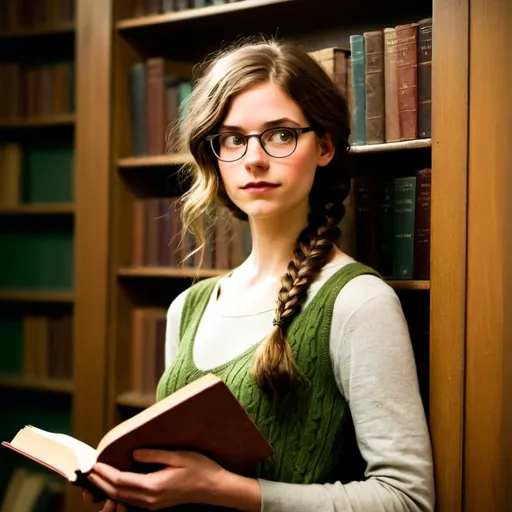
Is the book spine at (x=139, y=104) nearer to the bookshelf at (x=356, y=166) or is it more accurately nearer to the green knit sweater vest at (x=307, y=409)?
the bookshelf at (x=356, y=166)

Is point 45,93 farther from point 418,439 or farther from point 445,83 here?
point 418,439

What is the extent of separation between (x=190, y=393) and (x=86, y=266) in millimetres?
1172

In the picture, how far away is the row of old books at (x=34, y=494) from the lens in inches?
98.7

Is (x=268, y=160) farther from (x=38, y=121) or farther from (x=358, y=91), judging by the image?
(x=38, y=121)

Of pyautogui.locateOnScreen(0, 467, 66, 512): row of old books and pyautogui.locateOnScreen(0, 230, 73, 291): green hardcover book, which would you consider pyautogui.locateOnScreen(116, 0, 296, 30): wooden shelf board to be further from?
pyautogui.locateOnScreen(0, 467, 66, 512): row of old books

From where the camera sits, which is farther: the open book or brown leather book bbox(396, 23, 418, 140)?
brown leather book bbox(396, 23, 418, 140)

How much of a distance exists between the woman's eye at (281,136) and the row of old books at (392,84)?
1.22 feet

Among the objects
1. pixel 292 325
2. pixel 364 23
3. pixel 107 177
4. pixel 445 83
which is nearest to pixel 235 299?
pixel 292 325

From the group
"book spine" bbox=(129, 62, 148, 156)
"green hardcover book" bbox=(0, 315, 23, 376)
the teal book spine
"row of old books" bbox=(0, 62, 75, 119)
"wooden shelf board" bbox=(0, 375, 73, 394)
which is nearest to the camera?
the teal book spine

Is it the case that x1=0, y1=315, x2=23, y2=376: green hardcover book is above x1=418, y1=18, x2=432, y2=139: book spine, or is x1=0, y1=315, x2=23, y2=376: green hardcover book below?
below

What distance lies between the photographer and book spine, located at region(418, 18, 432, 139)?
61.2 inches

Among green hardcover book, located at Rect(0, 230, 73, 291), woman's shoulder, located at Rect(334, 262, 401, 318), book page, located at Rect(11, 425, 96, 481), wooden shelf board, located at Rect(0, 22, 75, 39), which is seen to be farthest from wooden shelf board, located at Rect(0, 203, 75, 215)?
woman's shoulder, located at Rect(334, 262, 401, 318)

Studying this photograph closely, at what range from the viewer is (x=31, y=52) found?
2.80 meters

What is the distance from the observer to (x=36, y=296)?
2480 mm
